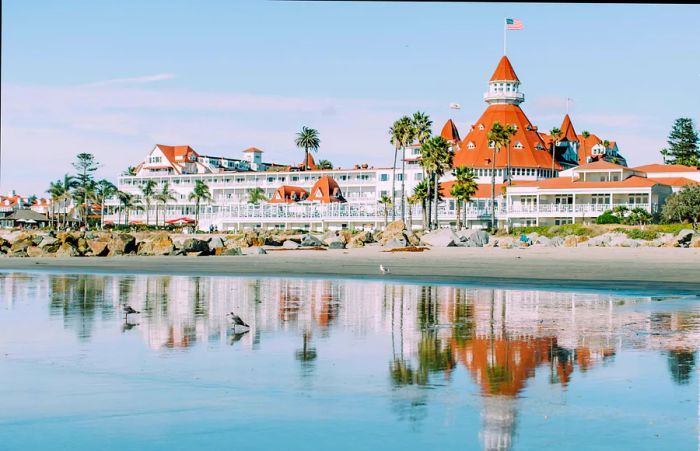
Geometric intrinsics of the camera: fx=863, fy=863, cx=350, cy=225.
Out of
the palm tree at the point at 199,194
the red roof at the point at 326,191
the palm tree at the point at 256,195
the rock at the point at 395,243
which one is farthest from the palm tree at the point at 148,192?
the rock at the point at 395,243

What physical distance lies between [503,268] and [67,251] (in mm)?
27211

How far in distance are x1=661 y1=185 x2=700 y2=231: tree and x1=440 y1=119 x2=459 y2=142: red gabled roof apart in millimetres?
56304

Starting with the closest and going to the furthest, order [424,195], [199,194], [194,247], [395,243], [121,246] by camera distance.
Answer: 1. [194,247]
2. [121,246]
3. [395,243]
4. [424,195]
5. [199,194]

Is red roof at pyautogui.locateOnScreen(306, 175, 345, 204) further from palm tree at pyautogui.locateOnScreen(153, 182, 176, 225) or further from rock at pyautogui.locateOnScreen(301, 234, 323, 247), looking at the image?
rock at pyautogui.locateOnScreen(301, 234, 323, 247)

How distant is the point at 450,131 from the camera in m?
131

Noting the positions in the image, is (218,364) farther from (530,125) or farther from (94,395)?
(530,125)

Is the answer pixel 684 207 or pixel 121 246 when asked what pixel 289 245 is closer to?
pixel 121 246

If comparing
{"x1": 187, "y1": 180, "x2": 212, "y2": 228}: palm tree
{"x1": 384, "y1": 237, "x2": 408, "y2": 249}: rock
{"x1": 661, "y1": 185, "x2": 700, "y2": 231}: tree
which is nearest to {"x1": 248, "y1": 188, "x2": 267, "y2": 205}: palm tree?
{"x1": 187, "y1": 180, "x2": 212, "y2": 228}: palm tree

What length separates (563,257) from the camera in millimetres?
45844

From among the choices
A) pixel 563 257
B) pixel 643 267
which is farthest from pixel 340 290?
pixel 563 257

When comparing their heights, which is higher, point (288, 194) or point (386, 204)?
point (288, 194)

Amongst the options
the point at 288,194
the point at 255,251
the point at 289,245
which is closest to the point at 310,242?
the point at 289,245

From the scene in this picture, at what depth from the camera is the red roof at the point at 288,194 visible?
408 feet

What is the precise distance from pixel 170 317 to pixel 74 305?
3792 millimetres
